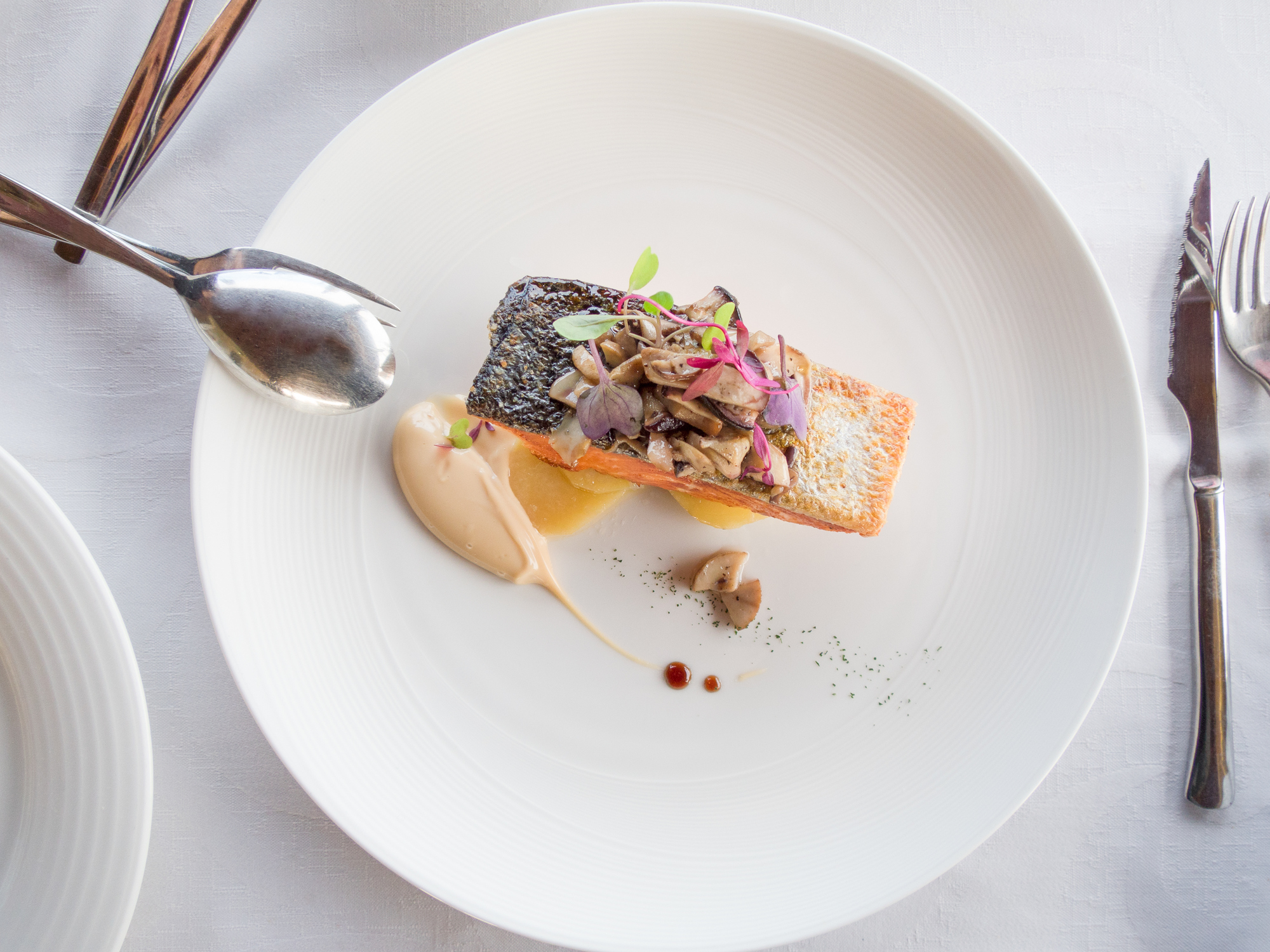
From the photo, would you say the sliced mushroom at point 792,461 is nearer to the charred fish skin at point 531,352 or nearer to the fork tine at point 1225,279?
the charred fish skin at point 531,352

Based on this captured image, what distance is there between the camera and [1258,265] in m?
2.67

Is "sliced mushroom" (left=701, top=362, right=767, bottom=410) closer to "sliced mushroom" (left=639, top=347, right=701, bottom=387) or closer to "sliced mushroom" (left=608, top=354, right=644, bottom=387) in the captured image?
"sliced mushroom" (left=639, top=347, right=701, bottom=387)

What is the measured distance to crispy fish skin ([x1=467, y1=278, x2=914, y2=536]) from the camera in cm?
230

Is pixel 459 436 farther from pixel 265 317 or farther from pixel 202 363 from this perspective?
pixel 202 363

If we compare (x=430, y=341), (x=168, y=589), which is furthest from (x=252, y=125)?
(x=168, y=589)

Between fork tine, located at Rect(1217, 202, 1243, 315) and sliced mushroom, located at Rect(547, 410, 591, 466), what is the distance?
2.32 meters

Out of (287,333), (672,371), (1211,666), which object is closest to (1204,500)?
(1211,666)

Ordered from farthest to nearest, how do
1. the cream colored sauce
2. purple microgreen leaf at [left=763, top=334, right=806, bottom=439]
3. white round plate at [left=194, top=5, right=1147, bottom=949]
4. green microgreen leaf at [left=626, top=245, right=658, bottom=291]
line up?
1. the cream colored sauce
2. white round plate at [left=194, top=5, right=1147, bottom=949]
3. green microgreen leaf at [left=626, top=245, right=658, bottom=291]
4. purple microgreen leaf at [left=763, top=334, right=806, bottom=439]

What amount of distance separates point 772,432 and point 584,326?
64 centimetres

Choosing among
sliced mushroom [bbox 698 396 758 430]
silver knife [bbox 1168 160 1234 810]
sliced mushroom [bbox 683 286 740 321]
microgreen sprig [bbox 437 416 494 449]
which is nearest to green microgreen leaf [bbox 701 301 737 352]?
sliced mushroom [bbox 683 286 740 321]

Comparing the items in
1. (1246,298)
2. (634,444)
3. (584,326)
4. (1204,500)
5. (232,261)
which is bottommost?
(232,261)

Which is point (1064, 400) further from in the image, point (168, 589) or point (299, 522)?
point (168, 589)

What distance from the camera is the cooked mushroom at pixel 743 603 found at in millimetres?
2535

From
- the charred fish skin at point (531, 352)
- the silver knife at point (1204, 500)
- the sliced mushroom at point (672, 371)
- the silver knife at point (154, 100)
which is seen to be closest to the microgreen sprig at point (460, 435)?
the charred fish skin at point (531, 352)
